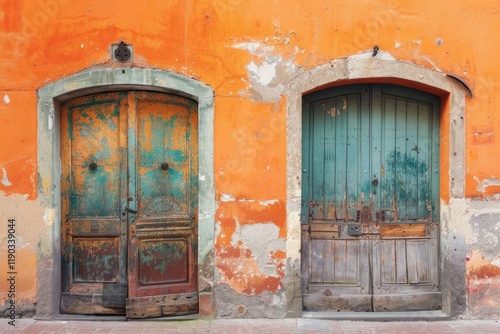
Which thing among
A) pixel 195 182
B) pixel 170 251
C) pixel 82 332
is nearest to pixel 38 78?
pixel 195 182

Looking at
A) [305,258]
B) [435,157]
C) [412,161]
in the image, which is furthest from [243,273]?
[435,157]

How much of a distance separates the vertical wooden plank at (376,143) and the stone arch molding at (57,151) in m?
1.76

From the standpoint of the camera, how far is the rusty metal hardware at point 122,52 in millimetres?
4965

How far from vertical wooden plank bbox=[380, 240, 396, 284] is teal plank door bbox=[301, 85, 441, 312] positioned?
11 millimetres

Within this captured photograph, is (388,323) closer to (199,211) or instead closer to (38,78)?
(199,211)

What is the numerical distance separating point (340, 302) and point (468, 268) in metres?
1.39

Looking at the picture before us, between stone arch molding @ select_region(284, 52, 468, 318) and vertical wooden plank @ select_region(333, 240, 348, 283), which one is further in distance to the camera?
vertical wooden plank @ select_region(333, 240, 348, 283)

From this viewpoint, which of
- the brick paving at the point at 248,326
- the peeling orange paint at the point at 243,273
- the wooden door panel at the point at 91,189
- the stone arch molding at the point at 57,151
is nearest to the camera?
the brick paving at the point at 248,326

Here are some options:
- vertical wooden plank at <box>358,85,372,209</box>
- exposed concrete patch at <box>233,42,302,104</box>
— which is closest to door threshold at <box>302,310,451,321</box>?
vertical wooden plank at <box>358,85,372,209</box>

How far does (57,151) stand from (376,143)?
3.41m

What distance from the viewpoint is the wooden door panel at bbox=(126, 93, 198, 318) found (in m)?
5.14

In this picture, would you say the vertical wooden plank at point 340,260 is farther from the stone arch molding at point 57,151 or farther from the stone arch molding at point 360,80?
the stone arch molding at point 57,151

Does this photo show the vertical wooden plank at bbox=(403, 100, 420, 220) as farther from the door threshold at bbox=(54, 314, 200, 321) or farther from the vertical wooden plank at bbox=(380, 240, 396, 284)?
the door threshold at bbox=(54, 314, 200, 321)

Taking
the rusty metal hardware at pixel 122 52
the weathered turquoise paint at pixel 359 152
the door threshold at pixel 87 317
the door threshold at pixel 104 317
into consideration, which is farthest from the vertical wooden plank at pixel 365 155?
the door threshold at pixel 87 317
